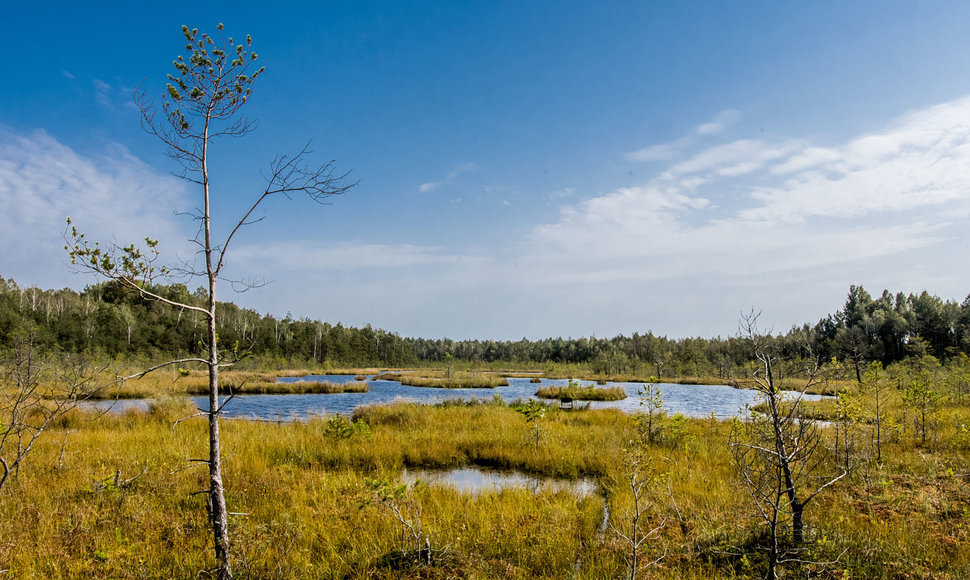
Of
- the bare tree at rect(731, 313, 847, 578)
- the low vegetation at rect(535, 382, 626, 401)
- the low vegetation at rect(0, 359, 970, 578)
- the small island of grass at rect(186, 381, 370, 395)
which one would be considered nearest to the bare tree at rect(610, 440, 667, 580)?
the low vegetation at rect(0, 359, 970, 578)

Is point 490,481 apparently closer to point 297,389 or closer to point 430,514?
point 430,514

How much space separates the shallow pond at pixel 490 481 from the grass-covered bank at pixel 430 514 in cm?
47

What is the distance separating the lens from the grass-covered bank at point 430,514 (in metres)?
5.80

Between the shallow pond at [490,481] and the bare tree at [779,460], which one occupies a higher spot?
the bare tree at [779,460]

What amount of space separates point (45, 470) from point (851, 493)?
1653 centimetres

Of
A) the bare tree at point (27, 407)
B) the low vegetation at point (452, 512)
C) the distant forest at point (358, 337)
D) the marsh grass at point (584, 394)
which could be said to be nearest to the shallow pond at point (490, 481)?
the low vegetation at point (452, 512)

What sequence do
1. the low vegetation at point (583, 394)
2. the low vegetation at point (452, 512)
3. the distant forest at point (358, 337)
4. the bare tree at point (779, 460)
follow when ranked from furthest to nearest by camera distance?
the distant forest at point (358, 337) → the low vegetation at point (583, 394) → the low vegetation at point (452, 512) → the bare tree at point (779, 460)

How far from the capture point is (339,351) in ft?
320

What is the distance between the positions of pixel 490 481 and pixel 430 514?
3.50 metres

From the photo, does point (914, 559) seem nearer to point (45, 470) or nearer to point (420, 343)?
point (45, 470)

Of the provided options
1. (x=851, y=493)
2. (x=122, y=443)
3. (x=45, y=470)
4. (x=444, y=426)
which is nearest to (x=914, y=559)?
(x=851, y=493)

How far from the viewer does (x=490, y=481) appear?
11.1m

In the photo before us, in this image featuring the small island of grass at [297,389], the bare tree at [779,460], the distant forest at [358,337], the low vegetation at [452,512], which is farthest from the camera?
the distant forest at [358,337]

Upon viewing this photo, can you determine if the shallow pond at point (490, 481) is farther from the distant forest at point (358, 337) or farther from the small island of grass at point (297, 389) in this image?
the distant forest at point (358, 337)
